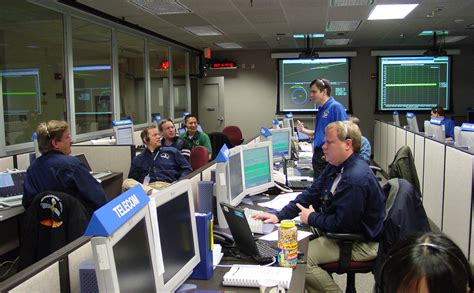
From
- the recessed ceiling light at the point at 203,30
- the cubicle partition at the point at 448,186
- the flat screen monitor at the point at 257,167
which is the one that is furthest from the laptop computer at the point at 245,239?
the recessed ceiling light at the point at 203,30

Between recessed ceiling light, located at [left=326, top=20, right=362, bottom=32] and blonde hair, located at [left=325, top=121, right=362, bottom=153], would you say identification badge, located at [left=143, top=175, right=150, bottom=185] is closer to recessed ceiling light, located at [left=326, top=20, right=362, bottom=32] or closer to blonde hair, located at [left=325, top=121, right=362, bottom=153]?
blonde hair, located at [left=325, top=121, right=362, bottom=153]

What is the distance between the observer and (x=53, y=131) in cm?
293

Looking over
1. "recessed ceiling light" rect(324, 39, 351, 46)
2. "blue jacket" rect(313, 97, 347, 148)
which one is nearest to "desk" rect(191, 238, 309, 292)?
"blue jacket" rect(313, 97, 347, 148)

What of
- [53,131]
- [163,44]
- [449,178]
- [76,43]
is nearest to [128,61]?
[163,44]

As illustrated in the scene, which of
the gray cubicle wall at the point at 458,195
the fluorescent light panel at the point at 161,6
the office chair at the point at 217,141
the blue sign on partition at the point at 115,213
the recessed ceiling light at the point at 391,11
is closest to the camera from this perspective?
the blue sign on partition at the point at 115,213

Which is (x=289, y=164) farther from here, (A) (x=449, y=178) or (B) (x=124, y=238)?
(B) (x=124, y=238)

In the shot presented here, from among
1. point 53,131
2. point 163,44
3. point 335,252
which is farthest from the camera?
point 163,44

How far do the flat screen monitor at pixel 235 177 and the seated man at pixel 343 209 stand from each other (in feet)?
0.91

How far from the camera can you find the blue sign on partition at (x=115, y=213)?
1.01 metres

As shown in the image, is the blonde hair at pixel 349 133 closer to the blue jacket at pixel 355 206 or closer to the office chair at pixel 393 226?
the blue jacket at pixel 355 206

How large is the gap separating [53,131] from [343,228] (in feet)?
6.53

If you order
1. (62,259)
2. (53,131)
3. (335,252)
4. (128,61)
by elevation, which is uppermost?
(128,61)

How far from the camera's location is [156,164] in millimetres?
3932

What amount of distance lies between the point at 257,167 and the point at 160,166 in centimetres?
113
